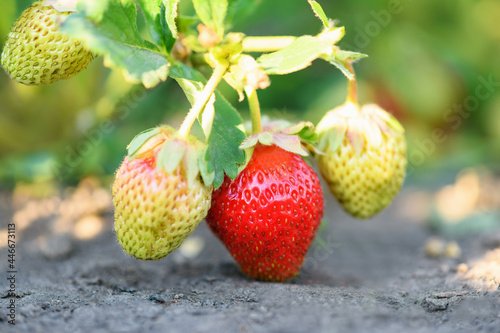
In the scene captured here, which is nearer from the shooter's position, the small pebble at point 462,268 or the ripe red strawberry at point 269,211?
the ripe red strawberry at point 269,211

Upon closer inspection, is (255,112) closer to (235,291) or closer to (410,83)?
(235,291)

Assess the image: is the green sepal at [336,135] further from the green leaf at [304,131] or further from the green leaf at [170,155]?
the green leaf at [170,155]

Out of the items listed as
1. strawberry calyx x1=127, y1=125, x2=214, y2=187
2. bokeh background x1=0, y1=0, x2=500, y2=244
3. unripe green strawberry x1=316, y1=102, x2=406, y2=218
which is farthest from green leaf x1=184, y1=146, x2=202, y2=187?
bokeh background x1=0, y1=0, x2=500, y2=244

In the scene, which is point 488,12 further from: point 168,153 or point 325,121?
point 168,153

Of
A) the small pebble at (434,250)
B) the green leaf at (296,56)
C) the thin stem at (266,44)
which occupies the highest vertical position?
the thin stem at (266,44)

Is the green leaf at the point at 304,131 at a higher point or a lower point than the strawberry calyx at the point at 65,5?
lower

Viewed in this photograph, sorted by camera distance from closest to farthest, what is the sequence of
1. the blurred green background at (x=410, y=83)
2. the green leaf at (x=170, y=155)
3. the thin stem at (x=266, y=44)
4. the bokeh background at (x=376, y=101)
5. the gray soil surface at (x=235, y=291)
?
the gray soil surface at (x=235, y=291)
the green leaf at (x=170, y=155)
the thin stem at (x=266, y=44)
the bokeh background at (x=376, y=101)
the blurred green background at (x=410, y=83)

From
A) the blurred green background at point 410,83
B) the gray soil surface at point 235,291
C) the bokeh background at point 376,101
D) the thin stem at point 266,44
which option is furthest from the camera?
the blurred green background at point 410,83

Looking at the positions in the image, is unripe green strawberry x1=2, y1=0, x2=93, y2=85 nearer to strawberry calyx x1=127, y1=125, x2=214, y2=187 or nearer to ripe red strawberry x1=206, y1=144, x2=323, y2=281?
strawberry calyx x1=127, y1=125, x2=214, y2=187

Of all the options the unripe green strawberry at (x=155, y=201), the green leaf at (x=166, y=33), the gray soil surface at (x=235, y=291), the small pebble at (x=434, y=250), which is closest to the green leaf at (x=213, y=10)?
the green leaf at (x=166, y=33)
